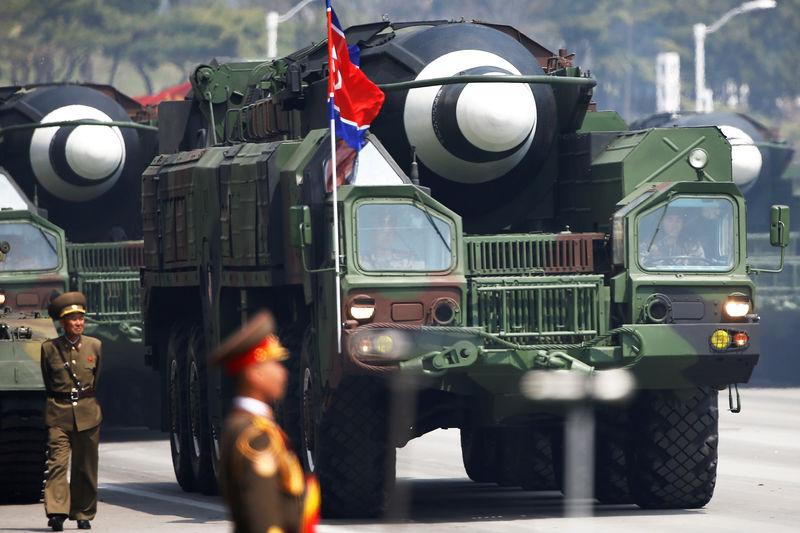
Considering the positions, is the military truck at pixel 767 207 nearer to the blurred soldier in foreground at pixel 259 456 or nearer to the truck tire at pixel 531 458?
Result: the truck tire at pixel 531 458

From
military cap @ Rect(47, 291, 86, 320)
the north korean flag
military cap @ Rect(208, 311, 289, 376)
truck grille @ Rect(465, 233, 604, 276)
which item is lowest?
military cap @ Rect(47, 291, 86, 320)

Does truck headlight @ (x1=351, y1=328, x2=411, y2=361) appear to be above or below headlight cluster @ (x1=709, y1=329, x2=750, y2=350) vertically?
above

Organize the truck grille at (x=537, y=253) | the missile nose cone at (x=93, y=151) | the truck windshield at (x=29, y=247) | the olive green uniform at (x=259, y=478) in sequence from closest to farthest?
the olive green uniform at (x=259, y=478) → the truck grille at (x=537, y=253) → the truck windshield at (x=29, y=247) → the missile nose cone at (x=93, y=151)

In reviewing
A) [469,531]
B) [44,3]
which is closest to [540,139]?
[469,531]

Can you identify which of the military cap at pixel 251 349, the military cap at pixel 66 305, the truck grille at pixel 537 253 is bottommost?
the military cap at pixel 66 305

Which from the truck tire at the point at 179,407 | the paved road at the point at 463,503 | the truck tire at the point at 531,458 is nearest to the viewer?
the paved road at the point at 463,503

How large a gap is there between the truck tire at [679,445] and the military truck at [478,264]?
1cm

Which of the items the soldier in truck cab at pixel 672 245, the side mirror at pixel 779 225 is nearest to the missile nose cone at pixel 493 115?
the soldier in truck cab at pixel 672 245

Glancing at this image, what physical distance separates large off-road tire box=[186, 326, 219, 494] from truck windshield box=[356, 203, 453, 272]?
343cm

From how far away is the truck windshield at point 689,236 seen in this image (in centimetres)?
1474

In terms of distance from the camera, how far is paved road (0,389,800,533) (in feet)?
46.8

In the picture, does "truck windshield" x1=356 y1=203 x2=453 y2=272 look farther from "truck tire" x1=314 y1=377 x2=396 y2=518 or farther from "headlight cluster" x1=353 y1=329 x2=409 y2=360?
"truck tire" x1=314 y1=377 x2=396 y2=518

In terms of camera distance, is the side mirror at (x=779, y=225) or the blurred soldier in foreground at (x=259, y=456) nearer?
the blurred soldier in foreground at (x=259, y=456)

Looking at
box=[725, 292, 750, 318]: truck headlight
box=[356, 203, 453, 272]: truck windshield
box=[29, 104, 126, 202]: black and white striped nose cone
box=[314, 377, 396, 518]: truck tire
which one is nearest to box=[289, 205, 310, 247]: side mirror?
box=[356, 203, 453, 272]: truck windshield
